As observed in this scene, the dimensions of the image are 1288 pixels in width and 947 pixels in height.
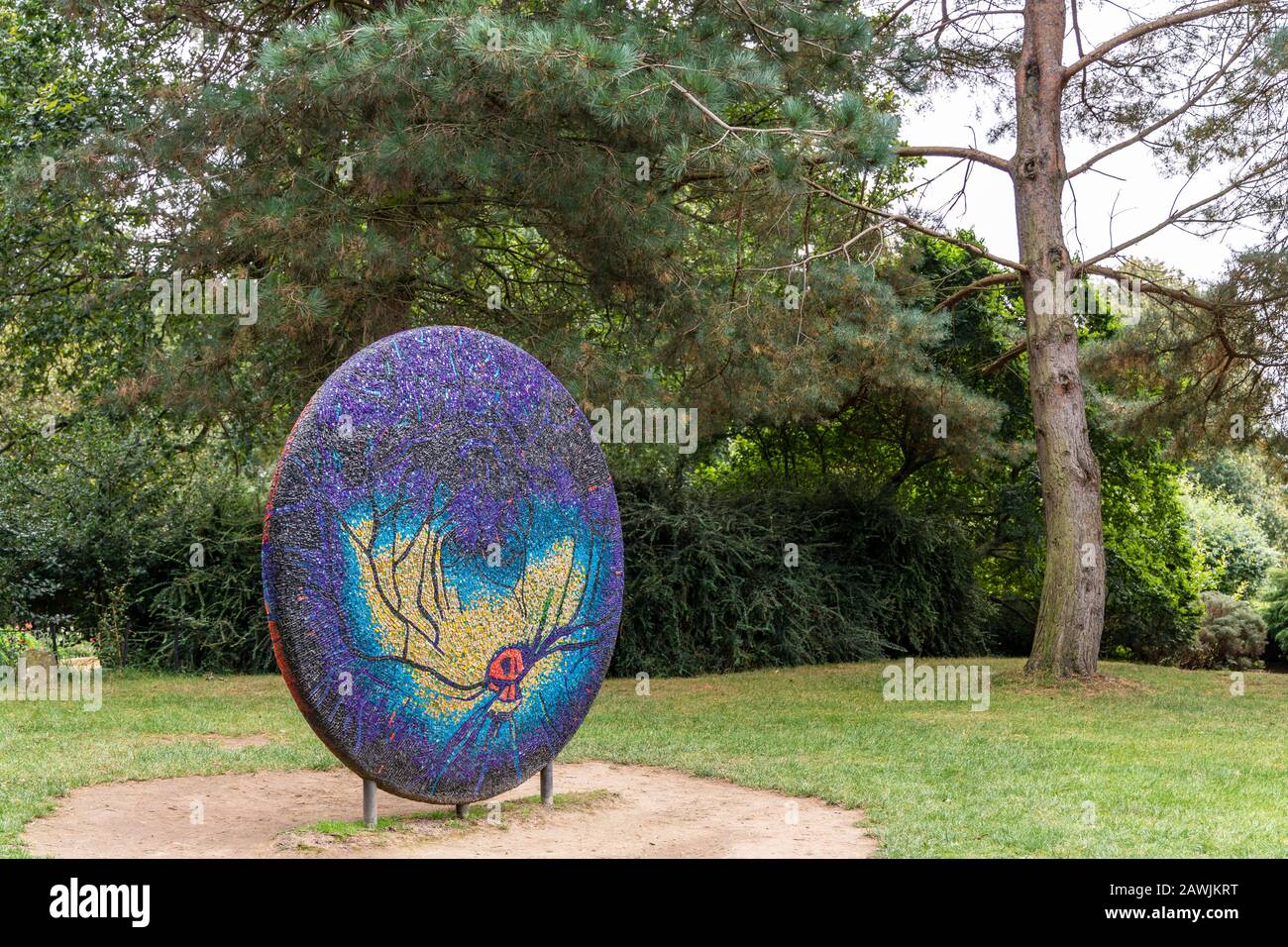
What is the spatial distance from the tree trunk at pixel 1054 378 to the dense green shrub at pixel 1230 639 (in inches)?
308

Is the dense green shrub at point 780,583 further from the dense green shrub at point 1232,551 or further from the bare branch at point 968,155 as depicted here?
the dense green shrub at point 1232,551

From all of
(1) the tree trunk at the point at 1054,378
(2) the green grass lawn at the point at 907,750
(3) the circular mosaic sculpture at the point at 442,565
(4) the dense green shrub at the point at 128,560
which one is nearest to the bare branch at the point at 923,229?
(1) the tree trunk at the point at 1054,378

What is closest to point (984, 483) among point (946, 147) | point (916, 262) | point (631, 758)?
point (916, 262)

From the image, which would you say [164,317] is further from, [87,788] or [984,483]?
[984,483]

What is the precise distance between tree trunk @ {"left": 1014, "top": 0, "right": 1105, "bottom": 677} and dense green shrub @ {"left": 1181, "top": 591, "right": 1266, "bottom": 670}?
308 inches

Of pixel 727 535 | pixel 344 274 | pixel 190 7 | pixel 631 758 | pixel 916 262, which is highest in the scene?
pixel 190 7

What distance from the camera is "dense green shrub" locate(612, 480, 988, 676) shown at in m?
14.4

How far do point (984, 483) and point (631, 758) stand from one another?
1085 centimetres

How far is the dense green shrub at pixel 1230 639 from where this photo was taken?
19312 mm

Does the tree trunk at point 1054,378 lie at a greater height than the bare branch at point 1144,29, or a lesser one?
lesser

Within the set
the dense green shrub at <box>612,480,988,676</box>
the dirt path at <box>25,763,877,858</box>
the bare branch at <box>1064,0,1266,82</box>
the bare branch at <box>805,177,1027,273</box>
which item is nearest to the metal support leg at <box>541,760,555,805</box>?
the dirt path at <box>25,763,877,858</box>

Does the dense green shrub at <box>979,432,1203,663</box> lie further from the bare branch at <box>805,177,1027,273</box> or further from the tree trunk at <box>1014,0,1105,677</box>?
the bare branch at <box>805,177,1027,273</box>

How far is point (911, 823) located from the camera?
6395 mm
